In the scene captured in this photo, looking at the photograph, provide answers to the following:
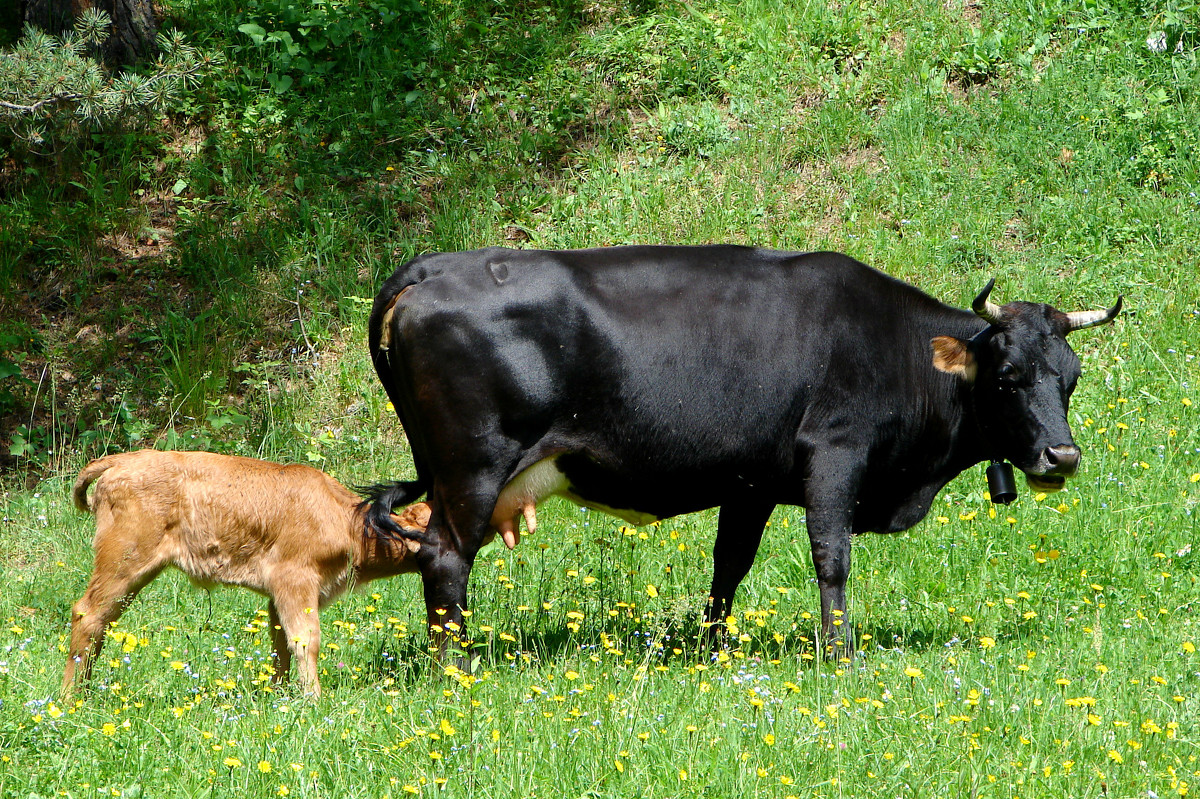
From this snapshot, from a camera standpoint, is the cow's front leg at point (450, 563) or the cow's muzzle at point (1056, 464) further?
the cow's muzzle at point (1056, 464)

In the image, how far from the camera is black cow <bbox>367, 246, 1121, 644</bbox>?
20.4 feet

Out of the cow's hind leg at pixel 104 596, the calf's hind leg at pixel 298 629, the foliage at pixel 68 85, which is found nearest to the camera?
the calf's hind leg at pixel 298 629

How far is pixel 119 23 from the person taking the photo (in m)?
12.4

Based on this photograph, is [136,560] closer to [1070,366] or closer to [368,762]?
[368,762]

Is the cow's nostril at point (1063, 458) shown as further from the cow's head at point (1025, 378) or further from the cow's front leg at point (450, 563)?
the cow's front leg at point (450, 563)

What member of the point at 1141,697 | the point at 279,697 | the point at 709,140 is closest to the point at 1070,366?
the point at 1141,697

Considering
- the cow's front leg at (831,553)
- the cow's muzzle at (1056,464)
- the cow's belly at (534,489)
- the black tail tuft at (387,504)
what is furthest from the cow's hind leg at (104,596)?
the cow's muzzle at (1056,464)

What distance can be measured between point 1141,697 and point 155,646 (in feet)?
16.0

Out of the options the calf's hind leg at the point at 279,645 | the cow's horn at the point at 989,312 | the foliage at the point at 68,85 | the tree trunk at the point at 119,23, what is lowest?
the calf's hind leg at the point at 279,645

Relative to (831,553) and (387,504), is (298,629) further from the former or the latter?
(831,553)

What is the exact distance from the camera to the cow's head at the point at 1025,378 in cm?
647

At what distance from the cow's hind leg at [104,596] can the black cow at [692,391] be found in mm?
1208

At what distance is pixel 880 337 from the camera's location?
6.69m

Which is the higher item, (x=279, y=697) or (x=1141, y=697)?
(x=1141, y=697)
